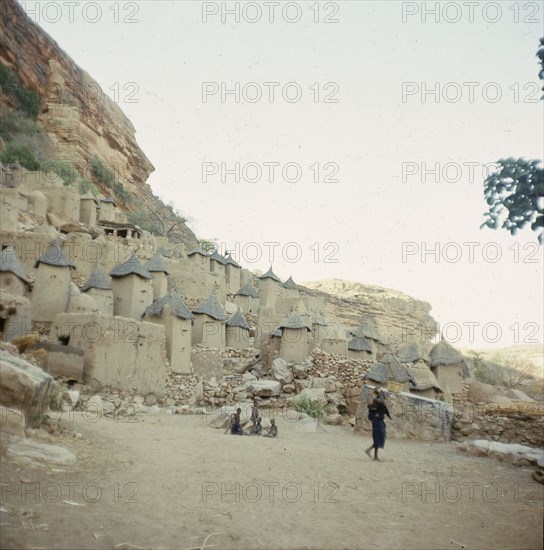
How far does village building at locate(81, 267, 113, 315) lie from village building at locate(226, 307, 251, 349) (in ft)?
16.4

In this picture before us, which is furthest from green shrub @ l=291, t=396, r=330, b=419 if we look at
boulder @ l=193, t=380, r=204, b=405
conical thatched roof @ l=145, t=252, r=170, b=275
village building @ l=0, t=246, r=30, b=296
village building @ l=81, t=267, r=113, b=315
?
conical thatched roof @ l=145, t=252, r=170, b=275

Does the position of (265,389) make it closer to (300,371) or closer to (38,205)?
(300,371)

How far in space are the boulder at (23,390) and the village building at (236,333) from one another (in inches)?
577

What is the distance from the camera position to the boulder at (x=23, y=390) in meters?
7.31

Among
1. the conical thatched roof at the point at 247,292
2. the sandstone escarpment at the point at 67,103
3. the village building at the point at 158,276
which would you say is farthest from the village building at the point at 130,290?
the sandstone escarpment at the point at 67,103

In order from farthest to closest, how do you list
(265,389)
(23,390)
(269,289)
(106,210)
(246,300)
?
(269,289) < (106,210) < (246,300) < (265,389) < (23,390)

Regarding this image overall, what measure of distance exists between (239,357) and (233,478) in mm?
13539

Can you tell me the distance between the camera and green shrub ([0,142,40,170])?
34219 mm

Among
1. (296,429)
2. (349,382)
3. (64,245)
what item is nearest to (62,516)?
(296,429)

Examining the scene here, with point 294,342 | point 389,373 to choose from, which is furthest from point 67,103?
point 389,373

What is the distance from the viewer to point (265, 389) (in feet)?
55.5

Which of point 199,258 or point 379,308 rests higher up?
point 379,308

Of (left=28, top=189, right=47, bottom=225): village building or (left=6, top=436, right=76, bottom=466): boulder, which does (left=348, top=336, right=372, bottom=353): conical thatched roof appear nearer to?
(left=28, top=189, right=47, bottom=225): village building

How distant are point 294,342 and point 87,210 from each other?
16.5 m
